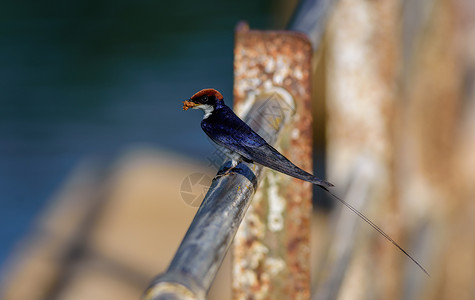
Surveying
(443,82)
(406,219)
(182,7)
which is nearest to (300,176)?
(406,219)

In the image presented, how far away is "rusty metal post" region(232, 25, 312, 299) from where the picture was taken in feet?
4.16

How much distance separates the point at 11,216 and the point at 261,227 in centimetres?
486

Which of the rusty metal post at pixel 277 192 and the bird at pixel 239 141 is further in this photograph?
the rusty metal post at pixel 277 192

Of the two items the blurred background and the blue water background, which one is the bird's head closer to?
the blurred background

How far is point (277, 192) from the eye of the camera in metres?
1.34

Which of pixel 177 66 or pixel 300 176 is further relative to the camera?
pixel 177 66

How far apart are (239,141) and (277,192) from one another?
0.76 feet

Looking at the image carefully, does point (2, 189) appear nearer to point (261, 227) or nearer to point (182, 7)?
point (182, 7)

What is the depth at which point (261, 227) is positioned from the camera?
1326mm

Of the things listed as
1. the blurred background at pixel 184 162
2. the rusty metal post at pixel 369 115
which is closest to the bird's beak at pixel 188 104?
the blurred background at pixel 184 162

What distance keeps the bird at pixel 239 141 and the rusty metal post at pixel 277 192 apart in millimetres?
58

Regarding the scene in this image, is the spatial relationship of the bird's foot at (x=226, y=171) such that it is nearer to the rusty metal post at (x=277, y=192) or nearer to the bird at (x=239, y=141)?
the bird at (x=239, y=141)

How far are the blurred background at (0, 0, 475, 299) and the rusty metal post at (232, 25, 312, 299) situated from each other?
0.16 meters

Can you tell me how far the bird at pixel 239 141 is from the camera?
1.05 metres
